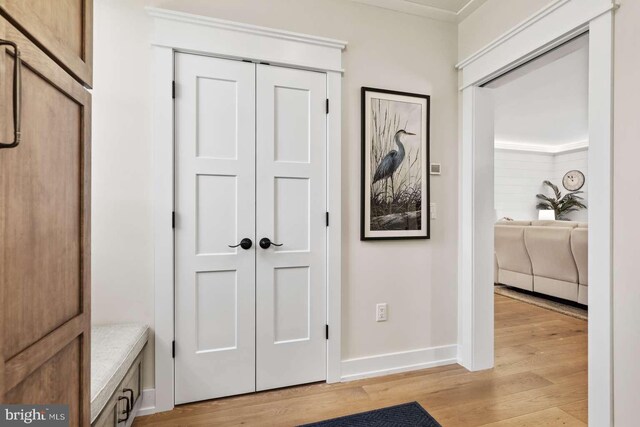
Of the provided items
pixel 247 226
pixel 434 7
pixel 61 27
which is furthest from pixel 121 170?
pixel 434 7

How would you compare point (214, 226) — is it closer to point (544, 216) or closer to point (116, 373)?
point (116, 373)

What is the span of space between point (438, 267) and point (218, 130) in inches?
72.8

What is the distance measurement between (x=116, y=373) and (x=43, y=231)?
957mm

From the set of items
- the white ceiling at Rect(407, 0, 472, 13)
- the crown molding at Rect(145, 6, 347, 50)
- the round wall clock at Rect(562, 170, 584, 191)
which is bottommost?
the round wall clock at Rect(562, 170, 584, 191)

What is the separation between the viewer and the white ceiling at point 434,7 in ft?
7.51

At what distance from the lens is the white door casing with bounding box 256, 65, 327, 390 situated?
2084 mm

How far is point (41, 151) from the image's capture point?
2.41ft

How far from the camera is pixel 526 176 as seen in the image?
7.71 metres

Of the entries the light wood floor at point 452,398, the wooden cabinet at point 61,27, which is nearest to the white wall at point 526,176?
the light wood floor at point 452,398

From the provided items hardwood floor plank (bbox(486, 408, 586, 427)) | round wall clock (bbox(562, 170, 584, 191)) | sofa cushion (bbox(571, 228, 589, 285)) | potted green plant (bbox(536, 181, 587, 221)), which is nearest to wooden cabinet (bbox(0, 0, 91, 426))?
hardwood floor plank (bbox(486, 408, 586, 427))

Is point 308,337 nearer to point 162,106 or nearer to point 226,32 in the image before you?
point 162,106

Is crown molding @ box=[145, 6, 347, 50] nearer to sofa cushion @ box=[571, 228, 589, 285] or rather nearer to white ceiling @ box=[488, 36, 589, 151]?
white ceiling @ box=[488, 36, 589, 151]

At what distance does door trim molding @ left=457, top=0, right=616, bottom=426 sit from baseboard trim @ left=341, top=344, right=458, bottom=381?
0.41 ft

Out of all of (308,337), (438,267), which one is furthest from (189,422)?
(438,267)
